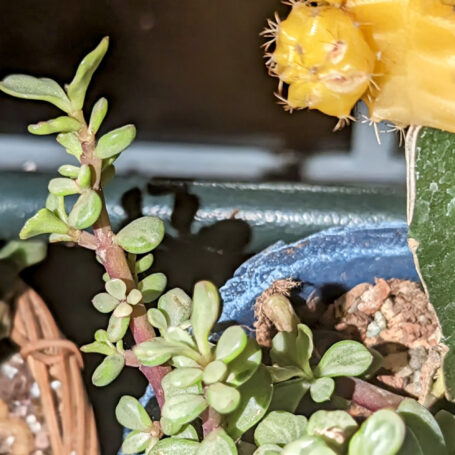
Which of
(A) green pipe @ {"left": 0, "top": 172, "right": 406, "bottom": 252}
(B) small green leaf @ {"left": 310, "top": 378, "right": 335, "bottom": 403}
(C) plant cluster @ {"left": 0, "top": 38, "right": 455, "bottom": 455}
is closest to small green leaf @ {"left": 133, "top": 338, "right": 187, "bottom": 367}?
(C) plant cluster @ {"left": 0, "top": 38, "right": 455, "bottom": 455}

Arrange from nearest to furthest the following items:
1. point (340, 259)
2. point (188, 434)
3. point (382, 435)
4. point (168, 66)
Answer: point (382, 435), point (188, 434), point (340, 259), point (168, 66)

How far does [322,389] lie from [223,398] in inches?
4.3

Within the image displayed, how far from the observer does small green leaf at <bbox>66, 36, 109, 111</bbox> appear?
374 millimetres

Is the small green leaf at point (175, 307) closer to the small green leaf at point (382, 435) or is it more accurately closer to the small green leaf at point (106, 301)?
the small green leaf at point (106, 301)

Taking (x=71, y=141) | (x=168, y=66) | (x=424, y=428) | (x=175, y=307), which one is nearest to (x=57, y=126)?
(x=71, y=141)

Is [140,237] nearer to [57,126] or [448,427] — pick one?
[57,126]

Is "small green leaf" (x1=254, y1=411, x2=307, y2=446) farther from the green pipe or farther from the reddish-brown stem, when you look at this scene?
the green pipe

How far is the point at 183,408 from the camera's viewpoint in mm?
347

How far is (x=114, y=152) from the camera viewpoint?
392 millimetres

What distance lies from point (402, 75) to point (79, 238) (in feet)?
0.65

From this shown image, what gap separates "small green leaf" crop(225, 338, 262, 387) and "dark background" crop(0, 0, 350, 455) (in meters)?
0.95

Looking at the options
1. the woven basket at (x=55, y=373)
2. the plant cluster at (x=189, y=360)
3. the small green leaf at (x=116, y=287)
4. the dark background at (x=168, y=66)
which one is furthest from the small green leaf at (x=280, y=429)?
the dark background at (x=168, y=66)

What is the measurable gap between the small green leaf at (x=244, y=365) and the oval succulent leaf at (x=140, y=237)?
80mm

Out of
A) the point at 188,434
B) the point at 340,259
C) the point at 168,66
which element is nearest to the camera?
the point at 188,434
